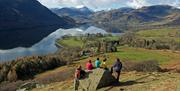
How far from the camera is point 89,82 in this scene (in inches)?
1435

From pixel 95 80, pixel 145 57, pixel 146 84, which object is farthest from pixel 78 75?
pixel 145 57

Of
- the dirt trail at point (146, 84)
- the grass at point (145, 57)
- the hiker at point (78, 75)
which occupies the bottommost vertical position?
the grass at point (145, 57)

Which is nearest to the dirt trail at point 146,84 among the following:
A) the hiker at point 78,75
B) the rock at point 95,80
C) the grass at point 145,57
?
the rock at point 95,80

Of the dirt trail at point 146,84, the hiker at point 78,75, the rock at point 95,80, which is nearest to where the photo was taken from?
the dirt trail at point 146,84

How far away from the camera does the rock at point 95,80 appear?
36.2 metres

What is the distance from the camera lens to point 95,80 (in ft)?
120

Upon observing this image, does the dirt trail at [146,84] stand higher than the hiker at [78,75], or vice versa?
the hiker at [78,75]

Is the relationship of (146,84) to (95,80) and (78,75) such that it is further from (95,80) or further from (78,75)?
(78,75)

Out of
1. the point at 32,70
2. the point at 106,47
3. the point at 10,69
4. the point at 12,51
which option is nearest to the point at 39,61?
the point at 32,70

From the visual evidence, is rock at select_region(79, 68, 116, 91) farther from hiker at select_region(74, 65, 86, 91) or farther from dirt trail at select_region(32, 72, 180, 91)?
dirt trail at select_region(32, 72, 180, 91)

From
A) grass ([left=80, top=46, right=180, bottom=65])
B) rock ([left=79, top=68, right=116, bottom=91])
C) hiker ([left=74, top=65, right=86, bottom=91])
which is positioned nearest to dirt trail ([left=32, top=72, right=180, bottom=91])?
rock ([left=79, top=68, right=116, bottom=91])

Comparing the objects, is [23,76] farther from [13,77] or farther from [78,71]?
[78,71]

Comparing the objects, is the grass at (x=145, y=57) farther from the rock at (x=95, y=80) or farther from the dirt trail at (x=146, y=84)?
the rock at (x=95, y=80)

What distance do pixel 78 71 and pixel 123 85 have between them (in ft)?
16.0
